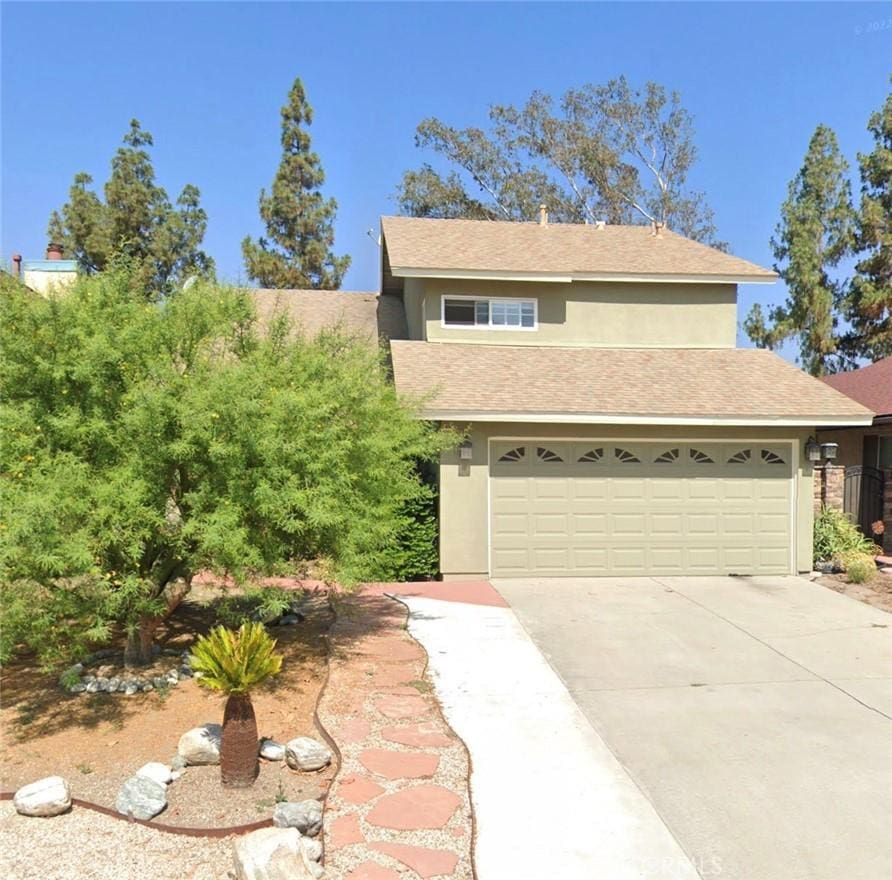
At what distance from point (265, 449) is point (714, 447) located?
324 inches

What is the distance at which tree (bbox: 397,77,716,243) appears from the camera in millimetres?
30781

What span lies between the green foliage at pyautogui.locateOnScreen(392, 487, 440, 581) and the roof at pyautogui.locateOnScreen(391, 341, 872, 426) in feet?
4.97

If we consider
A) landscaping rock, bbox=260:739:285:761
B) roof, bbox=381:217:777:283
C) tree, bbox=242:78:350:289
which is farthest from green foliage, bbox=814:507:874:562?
tree, bbox=242:78:350:289

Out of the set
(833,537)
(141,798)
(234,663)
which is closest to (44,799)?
(141,798)

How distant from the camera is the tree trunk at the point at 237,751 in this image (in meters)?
4.66

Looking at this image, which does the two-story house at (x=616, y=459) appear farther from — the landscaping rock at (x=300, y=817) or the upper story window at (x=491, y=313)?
the landscaping rock at (x=300, y=817)

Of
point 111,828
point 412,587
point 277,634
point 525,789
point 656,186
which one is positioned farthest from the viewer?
point 656,186

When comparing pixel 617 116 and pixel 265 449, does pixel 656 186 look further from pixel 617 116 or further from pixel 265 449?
pixel 265 449

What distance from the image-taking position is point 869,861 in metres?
4.01

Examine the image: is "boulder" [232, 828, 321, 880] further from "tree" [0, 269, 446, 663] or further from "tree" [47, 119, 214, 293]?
"tree" [47, 119, 214, 293]

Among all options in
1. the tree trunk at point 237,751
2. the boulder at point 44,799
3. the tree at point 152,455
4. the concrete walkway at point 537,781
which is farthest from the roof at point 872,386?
the boulder at point 44,799

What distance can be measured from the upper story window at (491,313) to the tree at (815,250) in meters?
16.8

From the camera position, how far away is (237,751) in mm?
4664

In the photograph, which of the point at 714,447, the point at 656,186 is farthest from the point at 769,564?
the point at 656,186
